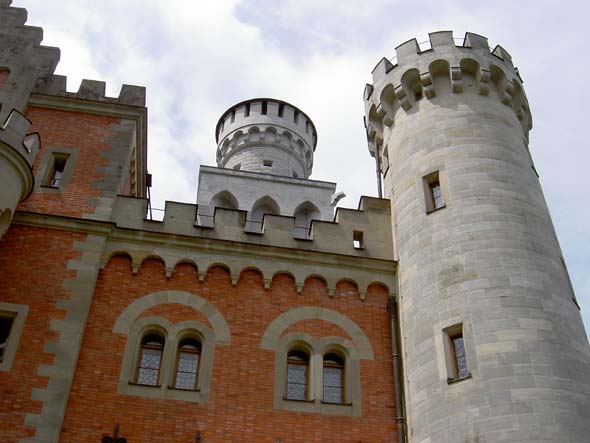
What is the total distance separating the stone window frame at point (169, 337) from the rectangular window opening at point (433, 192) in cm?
564

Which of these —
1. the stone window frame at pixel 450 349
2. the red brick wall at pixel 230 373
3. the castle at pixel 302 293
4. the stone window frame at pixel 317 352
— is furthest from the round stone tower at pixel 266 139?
the stone window frame at pixel 450 349

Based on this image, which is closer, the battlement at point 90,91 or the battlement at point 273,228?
the battlement at point 273,228

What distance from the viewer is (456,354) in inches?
532

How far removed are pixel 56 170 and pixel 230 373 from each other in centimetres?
717

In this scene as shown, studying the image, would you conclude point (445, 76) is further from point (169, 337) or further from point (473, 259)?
point (169, 337)

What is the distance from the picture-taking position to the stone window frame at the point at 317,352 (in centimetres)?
1409

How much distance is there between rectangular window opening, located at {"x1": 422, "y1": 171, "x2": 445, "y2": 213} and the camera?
16047 mm

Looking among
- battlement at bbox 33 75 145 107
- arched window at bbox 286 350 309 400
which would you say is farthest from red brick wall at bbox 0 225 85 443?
arched window at bbox 286 350 309 400

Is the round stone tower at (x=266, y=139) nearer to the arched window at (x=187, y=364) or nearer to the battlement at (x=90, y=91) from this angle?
the battlement at (x=90, y=91)

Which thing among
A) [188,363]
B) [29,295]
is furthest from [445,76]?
[29,295]

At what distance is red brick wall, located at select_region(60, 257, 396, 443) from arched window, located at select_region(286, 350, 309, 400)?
525 millimetres

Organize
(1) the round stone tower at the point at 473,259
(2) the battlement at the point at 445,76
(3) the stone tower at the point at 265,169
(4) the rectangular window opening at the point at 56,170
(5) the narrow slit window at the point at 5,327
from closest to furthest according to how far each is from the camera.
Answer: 1. (1) the round stone tower at the point at 473,259
2. (5) the narrow slit window at the point at 5,327
3. (4) the rectangular window opening at the point at 56,170
4. (2) the battlement at the point at 445,76
5. (3) the stone tower at the point at 265,169

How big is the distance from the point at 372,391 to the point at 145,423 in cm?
480

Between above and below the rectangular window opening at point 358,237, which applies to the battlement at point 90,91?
above
